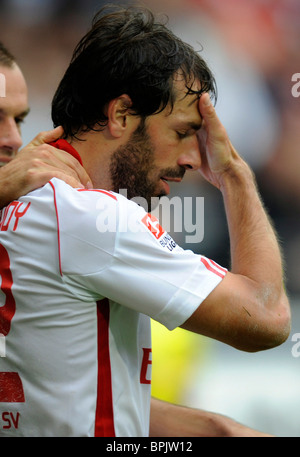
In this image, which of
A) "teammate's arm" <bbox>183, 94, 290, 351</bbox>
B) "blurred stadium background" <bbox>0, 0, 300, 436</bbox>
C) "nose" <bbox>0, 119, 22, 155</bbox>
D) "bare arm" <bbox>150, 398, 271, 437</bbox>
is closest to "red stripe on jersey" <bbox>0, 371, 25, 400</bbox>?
"teammate's arm" <bbox>183, 94, 290, 351</bbox>

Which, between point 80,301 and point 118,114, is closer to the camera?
point 80,301

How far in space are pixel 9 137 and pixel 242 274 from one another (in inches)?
60.3

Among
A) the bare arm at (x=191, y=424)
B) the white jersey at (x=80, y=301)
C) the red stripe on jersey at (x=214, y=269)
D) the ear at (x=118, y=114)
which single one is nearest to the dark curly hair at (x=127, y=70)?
the ear at (x=118, y=114)

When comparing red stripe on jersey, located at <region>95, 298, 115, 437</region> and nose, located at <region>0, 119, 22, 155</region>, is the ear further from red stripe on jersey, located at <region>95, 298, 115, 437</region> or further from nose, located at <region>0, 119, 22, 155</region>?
nose, located at <region>0, 119, 22, 155</region>

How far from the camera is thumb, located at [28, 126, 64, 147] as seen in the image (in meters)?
1.84

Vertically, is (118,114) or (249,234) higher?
(118,114)

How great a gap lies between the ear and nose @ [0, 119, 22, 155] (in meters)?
1.03

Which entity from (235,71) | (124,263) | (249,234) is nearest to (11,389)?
(124,263)

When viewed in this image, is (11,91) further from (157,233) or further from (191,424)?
(191,424)

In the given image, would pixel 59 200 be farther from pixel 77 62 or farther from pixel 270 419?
pixel 270 419

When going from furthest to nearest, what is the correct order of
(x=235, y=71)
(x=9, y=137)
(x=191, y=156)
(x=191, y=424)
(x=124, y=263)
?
(x=235, y=71) → (x=9, y=137) → (x=191, y=424) → (x=191, y=156) → (x=124, y=263)

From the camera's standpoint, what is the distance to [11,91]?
2.84 meters

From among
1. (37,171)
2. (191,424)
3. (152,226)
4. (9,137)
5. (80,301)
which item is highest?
(9,137)
